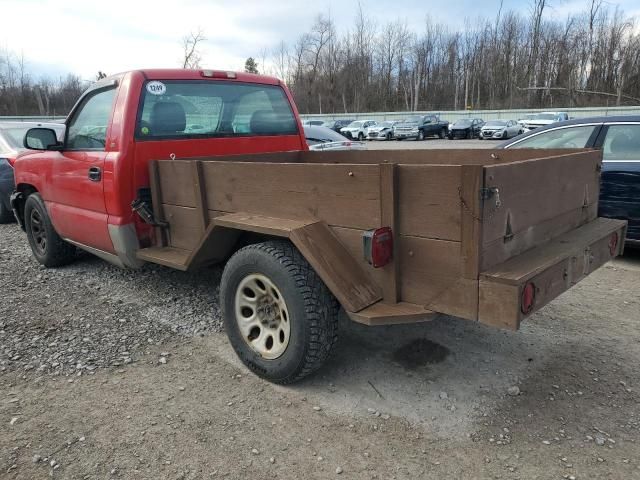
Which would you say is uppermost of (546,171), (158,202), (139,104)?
(139,104)

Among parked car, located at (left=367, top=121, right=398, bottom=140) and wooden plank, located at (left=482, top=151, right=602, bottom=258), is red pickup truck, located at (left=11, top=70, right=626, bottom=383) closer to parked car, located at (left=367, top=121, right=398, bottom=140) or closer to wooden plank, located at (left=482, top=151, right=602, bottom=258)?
wooden plank, located at (left=482, top=151, right=602, bottom=258)

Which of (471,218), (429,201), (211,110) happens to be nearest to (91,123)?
(211,110)

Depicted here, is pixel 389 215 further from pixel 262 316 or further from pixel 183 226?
pixel 183 226

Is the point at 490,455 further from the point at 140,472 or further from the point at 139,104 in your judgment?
the point at 139,104

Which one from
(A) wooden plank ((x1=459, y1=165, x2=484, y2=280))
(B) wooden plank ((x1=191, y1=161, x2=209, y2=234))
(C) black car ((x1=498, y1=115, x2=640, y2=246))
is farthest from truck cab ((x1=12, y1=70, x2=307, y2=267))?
(C) black car ((x1=498, y1=115, x2=640, y2=246))

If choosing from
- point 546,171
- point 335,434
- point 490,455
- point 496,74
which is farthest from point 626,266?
point 496,74

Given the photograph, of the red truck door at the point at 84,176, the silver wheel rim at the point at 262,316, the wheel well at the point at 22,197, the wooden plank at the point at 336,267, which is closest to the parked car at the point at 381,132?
the wheel well at the point at 22,197

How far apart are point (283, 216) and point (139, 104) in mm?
1790

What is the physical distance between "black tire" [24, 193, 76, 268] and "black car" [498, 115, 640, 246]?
5729mm

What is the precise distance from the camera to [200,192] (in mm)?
3521

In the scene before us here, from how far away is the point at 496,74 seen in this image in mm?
62344

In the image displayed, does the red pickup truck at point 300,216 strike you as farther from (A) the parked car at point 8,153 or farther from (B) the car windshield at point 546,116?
(B) the car windshield at point 546,116

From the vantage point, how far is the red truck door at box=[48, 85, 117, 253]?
4188mm

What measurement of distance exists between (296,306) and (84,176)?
2.62m
